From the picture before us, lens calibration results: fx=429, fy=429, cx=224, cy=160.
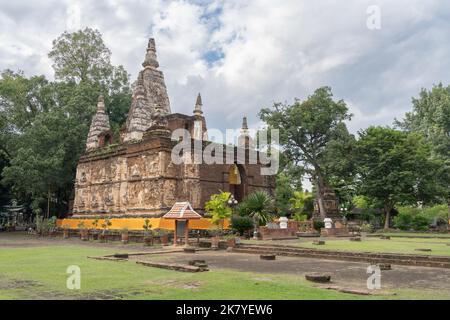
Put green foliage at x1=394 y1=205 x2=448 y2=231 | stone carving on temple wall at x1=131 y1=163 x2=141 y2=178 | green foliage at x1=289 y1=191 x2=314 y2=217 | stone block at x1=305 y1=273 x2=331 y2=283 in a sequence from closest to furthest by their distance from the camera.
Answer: stone block at x1=305 y1=273 x2=331 y2=283, stone carving on temple wall at x1=131 y1=163 x2=141 y2=178, green foliage at x1=289 y1=191 x2=314 y2=217, green foliage at x1=394 y1=205 x2=448 y2=231

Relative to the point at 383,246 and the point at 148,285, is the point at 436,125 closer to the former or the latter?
the point at 383,246

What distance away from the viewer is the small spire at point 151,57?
31547mm

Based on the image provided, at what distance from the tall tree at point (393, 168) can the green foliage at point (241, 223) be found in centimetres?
1506

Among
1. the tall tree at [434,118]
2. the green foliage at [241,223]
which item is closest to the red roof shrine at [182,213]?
the green foliage at [241,223]

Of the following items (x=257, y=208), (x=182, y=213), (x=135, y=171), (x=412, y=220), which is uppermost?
(x=135, y=171)

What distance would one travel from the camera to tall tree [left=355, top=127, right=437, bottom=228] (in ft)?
112

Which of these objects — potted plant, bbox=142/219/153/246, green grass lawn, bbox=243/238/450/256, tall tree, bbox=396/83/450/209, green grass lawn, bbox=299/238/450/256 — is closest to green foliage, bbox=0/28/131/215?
potted plant, bbox=142/219/153/246

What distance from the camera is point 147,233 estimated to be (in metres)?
23.2

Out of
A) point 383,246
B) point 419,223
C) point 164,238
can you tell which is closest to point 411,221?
point 419,223

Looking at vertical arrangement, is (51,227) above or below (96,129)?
below

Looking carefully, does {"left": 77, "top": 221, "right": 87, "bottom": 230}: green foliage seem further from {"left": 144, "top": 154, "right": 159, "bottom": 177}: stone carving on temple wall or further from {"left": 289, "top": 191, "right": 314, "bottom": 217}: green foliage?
{"left": 289, "top": 191, "right": 314, "bottom": 217}: green foliage

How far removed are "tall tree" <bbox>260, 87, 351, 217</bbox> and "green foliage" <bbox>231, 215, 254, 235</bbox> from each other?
17.4 m

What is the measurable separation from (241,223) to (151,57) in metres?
15.1
